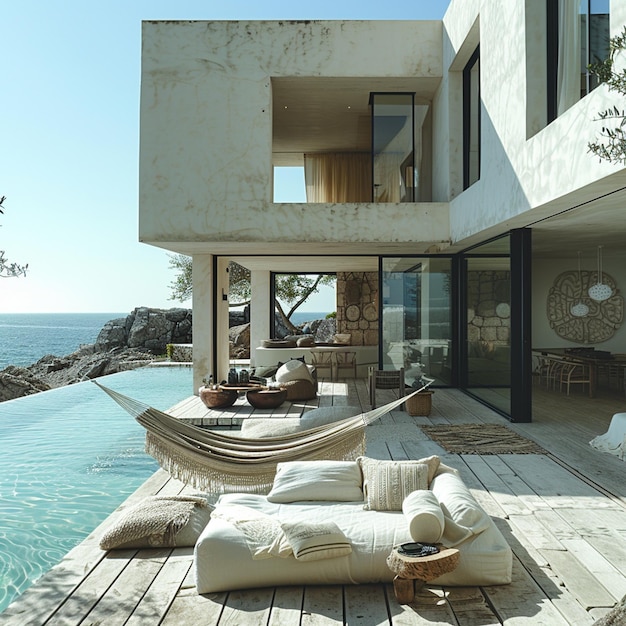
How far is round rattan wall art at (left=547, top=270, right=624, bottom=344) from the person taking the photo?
1172 centimetres

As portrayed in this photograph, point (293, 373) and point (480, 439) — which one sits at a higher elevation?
point (293, 373)

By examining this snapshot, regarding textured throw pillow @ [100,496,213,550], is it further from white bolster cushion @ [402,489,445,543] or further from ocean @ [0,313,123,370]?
ocean @ [0,313,123,370]

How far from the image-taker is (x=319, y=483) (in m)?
3.96

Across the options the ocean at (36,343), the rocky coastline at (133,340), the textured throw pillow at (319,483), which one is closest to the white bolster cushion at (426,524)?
the textured throw pillow at (319,483)

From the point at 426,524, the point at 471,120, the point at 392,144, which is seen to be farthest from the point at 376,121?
the point at 426,524

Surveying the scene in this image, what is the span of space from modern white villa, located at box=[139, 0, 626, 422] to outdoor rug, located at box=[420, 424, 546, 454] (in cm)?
74

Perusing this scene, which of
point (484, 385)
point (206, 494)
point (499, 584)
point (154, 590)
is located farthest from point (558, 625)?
point (484, 385)

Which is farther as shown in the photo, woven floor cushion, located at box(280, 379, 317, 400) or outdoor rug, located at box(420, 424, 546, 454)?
woven floor cushion, located at box(280, 379, 317, 400)

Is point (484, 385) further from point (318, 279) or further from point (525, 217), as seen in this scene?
point (318, 279)

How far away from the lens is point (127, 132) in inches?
1394

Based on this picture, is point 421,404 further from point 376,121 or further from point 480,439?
point 376,121

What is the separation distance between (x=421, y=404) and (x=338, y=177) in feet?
19.7

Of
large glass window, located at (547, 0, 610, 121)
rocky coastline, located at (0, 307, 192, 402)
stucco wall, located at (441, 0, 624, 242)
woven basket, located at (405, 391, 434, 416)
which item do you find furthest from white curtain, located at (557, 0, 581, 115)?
rocky coastline, located at (0, 307, 192, 402)

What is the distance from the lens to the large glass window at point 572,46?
5.01 meters
